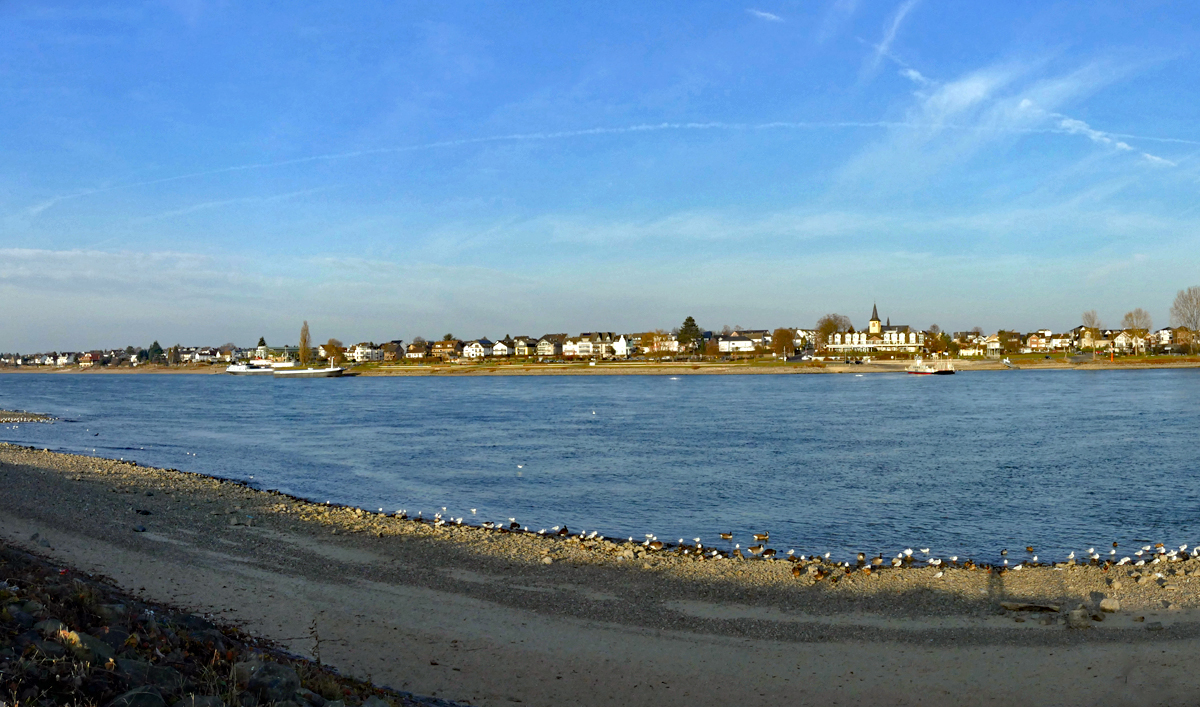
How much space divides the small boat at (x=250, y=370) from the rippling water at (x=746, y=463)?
363 feet

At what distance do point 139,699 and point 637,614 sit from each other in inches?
299

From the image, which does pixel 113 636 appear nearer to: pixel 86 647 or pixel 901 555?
pixel 86 647

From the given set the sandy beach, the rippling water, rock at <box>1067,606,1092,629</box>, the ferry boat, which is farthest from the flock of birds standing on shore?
the ferry boat

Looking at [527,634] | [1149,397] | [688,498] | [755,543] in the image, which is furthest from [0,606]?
[1149,397]

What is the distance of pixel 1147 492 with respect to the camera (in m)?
Answer: 23.3

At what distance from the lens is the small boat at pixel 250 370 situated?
16750cm

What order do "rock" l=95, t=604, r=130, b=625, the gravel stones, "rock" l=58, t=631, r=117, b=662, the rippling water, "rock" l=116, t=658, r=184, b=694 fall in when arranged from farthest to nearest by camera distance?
the rippling water, "rock" l=95, t=604, r=130, b=625, the gravel stones, "rock" l=58, t=631, r=117, b=662, "rock" l=116, t=658, r=184, b=694

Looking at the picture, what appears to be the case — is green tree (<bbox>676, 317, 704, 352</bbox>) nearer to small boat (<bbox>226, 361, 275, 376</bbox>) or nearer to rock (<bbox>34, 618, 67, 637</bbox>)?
small boat (<bbox>226, 361, 275, 376</bbox>)

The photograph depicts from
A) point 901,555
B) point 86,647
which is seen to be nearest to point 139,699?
point 86,647

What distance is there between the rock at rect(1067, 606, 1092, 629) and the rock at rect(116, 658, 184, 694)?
36.3ft

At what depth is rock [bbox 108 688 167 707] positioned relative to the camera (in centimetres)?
504

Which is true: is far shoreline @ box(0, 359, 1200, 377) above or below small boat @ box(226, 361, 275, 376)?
below

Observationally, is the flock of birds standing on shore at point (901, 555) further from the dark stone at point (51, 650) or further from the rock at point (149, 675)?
the dark stone at point (51, 650)

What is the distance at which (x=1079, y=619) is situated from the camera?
10898mm
